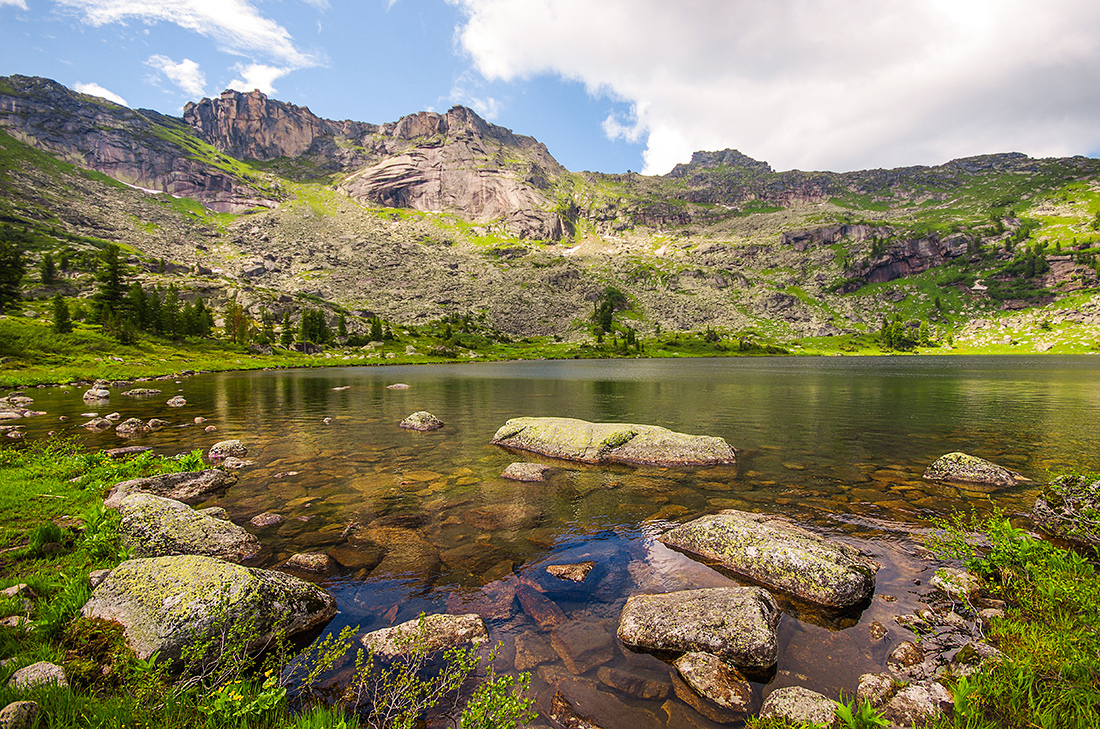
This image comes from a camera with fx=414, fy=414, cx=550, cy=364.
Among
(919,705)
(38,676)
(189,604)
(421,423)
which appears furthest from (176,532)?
(421,423)

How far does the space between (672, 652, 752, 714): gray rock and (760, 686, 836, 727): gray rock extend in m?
0.47

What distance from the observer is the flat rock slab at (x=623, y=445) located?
23781 millimetres

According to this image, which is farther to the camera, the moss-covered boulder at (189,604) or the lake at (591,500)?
the lake at (591,500)

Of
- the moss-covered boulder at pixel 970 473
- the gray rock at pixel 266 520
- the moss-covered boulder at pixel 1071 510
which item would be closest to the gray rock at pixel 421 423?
the gray rock at pixel 266 520

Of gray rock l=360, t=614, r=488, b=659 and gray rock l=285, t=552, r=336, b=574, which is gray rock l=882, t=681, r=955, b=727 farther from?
gray rock l=285, t=552, r=336, b=574

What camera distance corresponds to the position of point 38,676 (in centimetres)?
575

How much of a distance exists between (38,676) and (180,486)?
14649 mm

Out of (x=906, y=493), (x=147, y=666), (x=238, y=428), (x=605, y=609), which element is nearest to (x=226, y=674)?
(x=147, y=666)

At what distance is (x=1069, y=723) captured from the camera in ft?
19.2

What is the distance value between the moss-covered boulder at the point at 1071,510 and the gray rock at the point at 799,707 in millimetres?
11481

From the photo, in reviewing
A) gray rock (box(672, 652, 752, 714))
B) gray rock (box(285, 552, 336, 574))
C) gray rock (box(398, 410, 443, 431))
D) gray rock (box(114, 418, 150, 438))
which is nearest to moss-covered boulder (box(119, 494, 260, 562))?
gray rock (box(285, 552, 336, 574))

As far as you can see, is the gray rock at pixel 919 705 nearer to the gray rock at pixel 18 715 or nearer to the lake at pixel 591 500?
the lake at pixel 591 500

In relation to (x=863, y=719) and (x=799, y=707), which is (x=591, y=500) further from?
(x=863, y=719)

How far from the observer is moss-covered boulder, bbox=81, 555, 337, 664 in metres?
7.53
